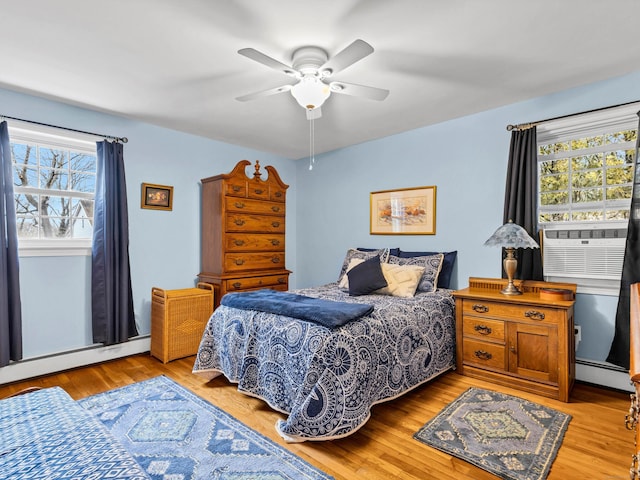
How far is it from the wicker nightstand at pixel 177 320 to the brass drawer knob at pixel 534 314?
9.95ft

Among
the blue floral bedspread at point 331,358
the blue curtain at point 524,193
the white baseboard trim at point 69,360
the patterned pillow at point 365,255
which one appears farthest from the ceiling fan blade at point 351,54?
the white baseboard trim at point 69,360

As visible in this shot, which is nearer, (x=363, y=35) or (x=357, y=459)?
(x=357, y=459)

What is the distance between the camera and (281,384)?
2299mm

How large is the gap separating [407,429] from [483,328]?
1.21m

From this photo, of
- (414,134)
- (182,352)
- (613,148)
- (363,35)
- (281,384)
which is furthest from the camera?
(414,134)

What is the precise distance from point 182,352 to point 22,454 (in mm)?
2655

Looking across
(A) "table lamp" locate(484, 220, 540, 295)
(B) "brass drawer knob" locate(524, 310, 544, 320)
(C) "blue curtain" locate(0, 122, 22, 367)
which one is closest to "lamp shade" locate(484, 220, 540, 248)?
(A) "table lamp" locate(484, 220, 540, 295)

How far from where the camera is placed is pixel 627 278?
8.55ft

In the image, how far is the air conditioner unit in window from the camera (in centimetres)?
276

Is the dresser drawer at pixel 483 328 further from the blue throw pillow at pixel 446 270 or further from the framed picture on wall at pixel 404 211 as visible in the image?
the framed picture on wall at pixel 404 211

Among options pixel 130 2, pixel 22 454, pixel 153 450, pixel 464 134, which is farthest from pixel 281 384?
pixel 464 134

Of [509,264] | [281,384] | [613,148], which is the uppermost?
[613,148]

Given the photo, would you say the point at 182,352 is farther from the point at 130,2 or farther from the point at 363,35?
the point at 363,35

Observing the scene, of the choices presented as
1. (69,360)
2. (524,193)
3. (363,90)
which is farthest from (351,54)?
(69,360)
